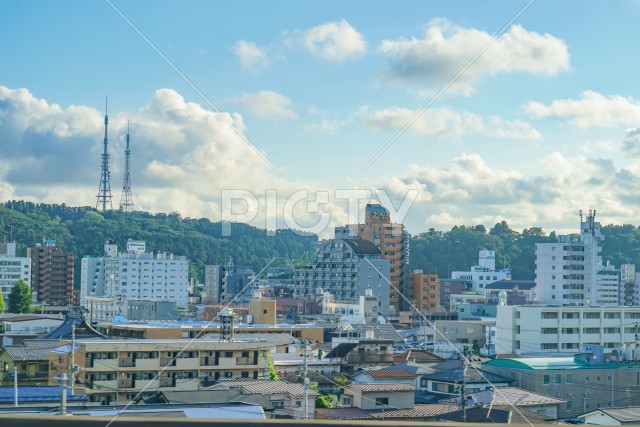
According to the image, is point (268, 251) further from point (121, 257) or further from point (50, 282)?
point (50, 282)

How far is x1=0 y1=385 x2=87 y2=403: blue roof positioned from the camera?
285 inches

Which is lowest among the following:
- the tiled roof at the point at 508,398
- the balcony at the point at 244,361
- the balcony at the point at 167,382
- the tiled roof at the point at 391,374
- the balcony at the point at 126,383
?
the balcony at the point at 167,382

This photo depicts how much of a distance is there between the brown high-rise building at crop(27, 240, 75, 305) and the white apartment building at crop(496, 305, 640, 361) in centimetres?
2016

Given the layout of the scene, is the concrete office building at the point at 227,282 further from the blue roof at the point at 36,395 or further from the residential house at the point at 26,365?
the blue roof at the point at 36,395

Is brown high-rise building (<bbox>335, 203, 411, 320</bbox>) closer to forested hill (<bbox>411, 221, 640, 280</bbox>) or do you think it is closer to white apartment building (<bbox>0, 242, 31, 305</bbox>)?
forested hill (<bbox>411, 221, 640, 280</bbox>)

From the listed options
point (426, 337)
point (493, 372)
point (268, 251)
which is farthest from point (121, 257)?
point (493, 372)

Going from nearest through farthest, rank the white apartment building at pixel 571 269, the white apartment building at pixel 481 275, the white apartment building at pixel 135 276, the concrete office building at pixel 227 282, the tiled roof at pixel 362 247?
the white apartment building at pixel 571 269
the tiled roof at pixel 362 247
the concrete office building at pixel 227 282
the white apartment building at pixel 135 276
the white apartment building at pixel 481 275

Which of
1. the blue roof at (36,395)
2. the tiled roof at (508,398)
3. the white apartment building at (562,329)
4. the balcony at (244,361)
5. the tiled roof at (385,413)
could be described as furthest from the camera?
the white apartment building at (562,329)

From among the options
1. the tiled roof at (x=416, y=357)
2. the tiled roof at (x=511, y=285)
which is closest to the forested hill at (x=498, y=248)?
the tiled roof at (x=511, y=285)

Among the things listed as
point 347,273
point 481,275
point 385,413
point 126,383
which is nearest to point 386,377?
point 385,413

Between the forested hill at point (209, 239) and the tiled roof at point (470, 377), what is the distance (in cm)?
2370

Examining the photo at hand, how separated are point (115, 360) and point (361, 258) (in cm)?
1452

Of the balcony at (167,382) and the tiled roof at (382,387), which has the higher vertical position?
the tiled roof at (382,387)

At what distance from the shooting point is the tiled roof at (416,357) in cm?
1248
